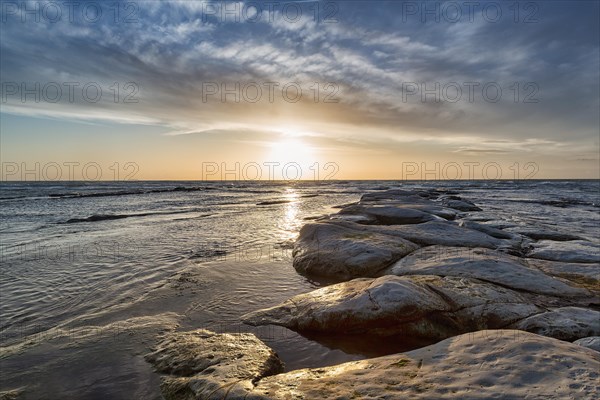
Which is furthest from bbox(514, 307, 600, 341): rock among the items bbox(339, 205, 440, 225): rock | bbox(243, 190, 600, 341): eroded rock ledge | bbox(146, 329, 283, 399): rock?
bbox(339, 205, 440, 225): rock

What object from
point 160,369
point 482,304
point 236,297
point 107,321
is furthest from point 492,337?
point 107,321

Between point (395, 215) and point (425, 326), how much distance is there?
1020 centimetres

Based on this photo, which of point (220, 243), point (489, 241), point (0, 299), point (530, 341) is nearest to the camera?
point (530, 341)

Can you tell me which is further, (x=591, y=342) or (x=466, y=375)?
(x=591, y=342)

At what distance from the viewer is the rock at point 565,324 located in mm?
4973

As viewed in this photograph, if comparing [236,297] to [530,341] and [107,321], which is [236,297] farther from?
[530,341]

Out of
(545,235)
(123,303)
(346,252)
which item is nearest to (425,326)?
(346,252)

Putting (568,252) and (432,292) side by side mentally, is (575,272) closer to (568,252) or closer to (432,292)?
(568,252)

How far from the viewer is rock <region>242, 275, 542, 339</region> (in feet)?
17.3

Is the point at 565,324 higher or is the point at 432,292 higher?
the point at 432,292

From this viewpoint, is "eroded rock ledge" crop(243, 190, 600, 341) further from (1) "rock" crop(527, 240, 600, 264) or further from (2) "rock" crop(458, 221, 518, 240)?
(2) "rock" crop(458, 221, 518, 240)

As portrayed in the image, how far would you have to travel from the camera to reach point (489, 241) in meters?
10.6

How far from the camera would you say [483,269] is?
713 centimetres

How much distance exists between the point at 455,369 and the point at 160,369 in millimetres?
3545
